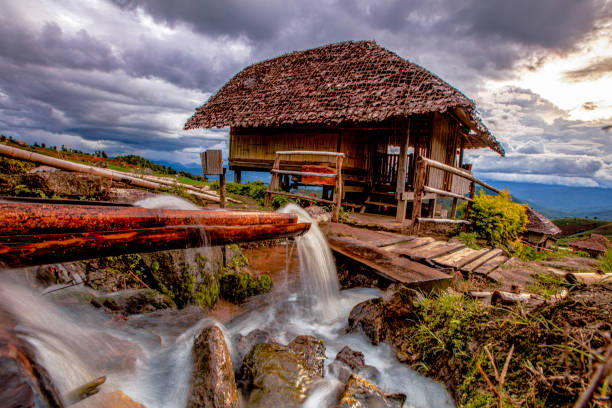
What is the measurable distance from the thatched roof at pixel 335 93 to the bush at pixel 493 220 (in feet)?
9.86

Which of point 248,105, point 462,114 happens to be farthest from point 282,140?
point 462,114

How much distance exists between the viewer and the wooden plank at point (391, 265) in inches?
138

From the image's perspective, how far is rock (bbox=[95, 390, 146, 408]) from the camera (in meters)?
1.90

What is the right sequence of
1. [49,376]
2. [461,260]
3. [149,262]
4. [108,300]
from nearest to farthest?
[49,376] → [108,300] → [149,262] → [461,260]

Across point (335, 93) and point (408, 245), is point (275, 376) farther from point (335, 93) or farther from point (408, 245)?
point (335, 93)

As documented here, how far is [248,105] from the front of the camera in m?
14.2

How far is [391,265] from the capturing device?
398 centimetres

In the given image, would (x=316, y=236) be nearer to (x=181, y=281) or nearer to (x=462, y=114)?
(x=181, y=281)

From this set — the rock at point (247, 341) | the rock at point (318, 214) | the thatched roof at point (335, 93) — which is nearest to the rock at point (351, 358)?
the rock at point (247, 341)

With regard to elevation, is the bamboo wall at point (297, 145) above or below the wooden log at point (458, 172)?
above

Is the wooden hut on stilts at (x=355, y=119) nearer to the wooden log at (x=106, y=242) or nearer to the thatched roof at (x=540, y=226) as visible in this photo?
the wooden log at (x=106, y=242)

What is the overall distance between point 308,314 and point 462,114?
1031 cm

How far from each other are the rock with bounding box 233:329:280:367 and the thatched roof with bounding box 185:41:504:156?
8038 millimetres

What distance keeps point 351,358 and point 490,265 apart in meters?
3.07
